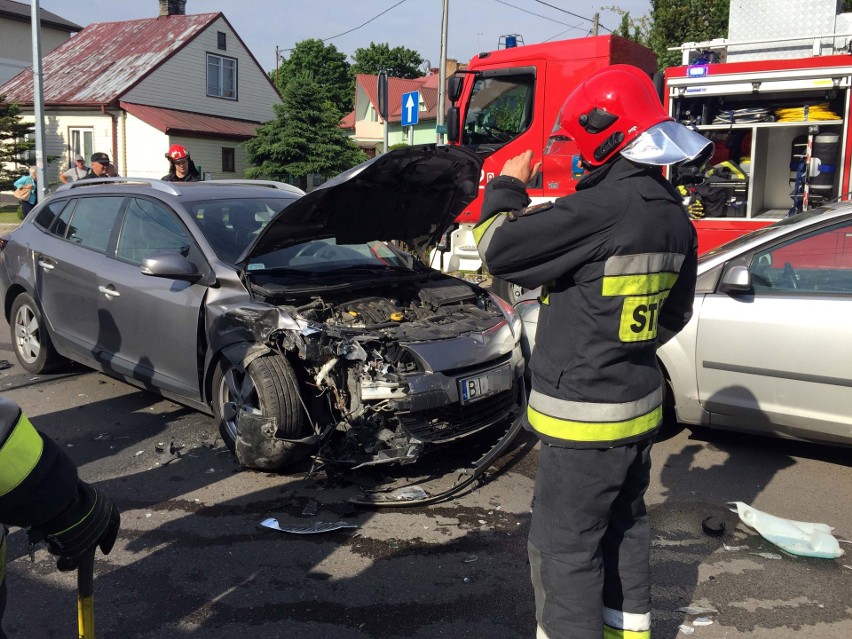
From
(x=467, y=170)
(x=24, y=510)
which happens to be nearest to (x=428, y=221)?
(x=467, y=170)

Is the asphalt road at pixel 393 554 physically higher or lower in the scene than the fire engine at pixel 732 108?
lower

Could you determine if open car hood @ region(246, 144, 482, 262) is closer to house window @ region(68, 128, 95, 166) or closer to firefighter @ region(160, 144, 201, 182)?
firefighter @ region(160, 144, 201, 182)

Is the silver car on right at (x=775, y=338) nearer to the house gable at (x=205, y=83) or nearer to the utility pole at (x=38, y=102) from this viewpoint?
the utility pole at (x=38, y=102)

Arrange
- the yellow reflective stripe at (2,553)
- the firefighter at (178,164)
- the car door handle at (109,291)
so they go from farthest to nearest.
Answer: the firefighter at (178,164) < the car door handle at (109,291) < the yellow reflective stripe at (2,553)

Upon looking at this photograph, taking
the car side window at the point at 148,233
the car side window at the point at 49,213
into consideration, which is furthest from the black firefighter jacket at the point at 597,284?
the car side window at the point at 49,213

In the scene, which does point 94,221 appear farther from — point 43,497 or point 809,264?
point 809,264

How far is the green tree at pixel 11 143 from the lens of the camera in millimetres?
27266

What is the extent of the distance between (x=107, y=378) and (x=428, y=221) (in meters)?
3.23

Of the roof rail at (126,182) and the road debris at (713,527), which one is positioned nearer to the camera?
the road debris at (713,527)

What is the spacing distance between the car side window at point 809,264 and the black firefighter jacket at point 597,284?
2.55 meters

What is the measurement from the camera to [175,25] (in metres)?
32.5

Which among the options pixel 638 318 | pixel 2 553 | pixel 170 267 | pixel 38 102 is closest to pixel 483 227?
pixel 638 318

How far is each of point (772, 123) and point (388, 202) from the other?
506cm

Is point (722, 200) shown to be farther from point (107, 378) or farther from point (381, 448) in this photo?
point (107, 378)
